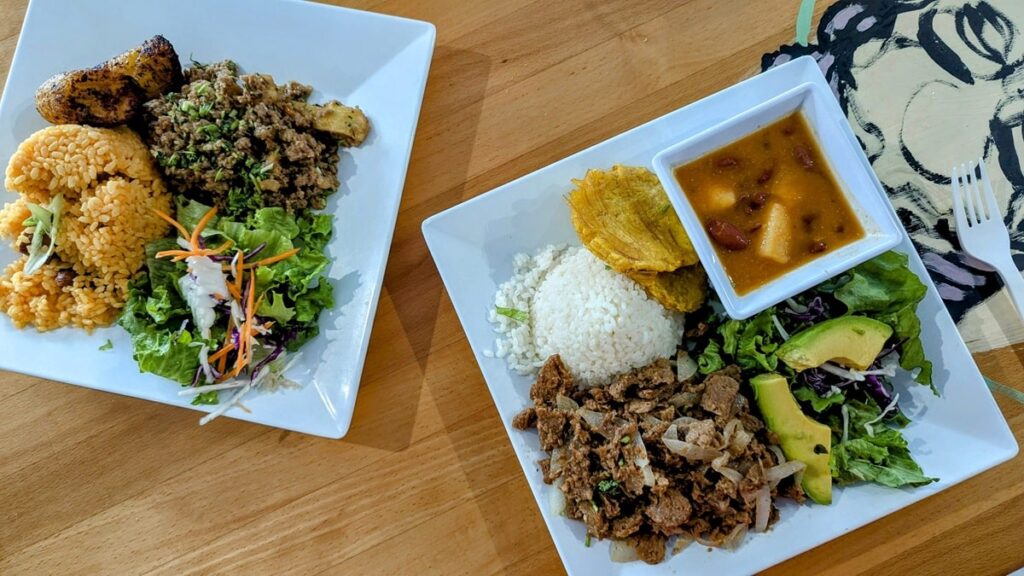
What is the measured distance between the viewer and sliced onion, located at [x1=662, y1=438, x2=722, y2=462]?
2.03m

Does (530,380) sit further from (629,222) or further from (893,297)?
(893,297)

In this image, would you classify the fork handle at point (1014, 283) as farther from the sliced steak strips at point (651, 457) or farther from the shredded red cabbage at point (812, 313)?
the sliced steak strips at point (651, 457)

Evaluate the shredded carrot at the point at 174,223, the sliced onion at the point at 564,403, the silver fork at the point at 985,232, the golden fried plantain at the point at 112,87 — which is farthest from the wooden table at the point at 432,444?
the golden fried plantain at the point at 112,87

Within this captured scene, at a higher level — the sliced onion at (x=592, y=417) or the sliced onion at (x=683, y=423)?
the sliced onion at (x=592, y=417)

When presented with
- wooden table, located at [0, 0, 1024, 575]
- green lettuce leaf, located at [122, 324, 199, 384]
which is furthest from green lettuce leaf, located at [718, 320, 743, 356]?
green lettuce leaf, located at [122, 324, 199, 384]

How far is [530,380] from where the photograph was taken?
7.71ft

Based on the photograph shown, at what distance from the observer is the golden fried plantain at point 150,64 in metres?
2.30

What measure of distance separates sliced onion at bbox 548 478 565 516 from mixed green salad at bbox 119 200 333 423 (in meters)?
1.01

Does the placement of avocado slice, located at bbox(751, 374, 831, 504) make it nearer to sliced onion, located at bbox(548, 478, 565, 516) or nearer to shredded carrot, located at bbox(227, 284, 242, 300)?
sliced onion, located at bbox(548, 478, 565, 516)

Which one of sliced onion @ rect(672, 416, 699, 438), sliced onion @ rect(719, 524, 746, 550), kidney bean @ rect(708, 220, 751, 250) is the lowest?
sliced onion @ rect(719, 524, 746, 550)

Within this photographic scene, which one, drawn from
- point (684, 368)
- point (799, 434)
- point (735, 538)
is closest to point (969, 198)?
point (799, 434)

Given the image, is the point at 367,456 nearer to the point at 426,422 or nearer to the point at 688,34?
the point at 426,422

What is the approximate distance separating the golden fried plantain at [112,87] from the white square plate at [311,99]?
0.23 m

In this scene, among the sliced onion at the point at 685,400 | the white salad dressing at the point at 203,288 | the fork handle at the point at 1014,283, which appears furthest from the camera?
the fork handle at the point at 1014,283
